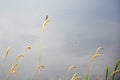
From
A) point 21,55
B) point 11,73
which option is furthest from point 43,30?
point 11,73

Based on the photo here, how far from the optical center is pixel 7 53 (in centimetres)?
258

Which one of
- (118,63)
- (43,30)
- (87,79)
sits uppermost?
(43,30)

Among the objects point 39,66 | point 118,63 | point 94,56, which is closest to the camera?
point 118,63

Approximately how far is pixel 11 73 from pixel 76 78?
0.57m

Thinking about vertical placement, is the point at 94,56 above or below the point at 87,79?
above

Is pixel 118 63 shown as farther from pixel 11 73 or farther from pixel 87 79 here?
pixel 11 73

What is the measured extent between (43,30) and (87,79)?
0.61 m

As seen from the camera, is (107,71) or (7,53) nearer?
(107,71)

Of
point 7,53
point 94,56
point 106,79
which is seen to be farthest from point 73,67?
point 7,53

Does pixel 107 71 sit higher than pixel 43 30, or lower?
lower

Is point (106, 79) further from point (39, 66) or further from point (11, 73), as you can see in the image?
point (11, 73)

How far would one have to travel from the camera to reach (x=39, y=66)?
2562 millimetres

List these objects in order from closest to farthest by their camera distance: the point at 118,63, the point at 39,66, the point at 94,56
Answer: the point at 118,63 < the point at 94,56 < the point at 39,66

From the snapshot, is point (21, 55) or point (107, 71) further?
point (21, 55)
